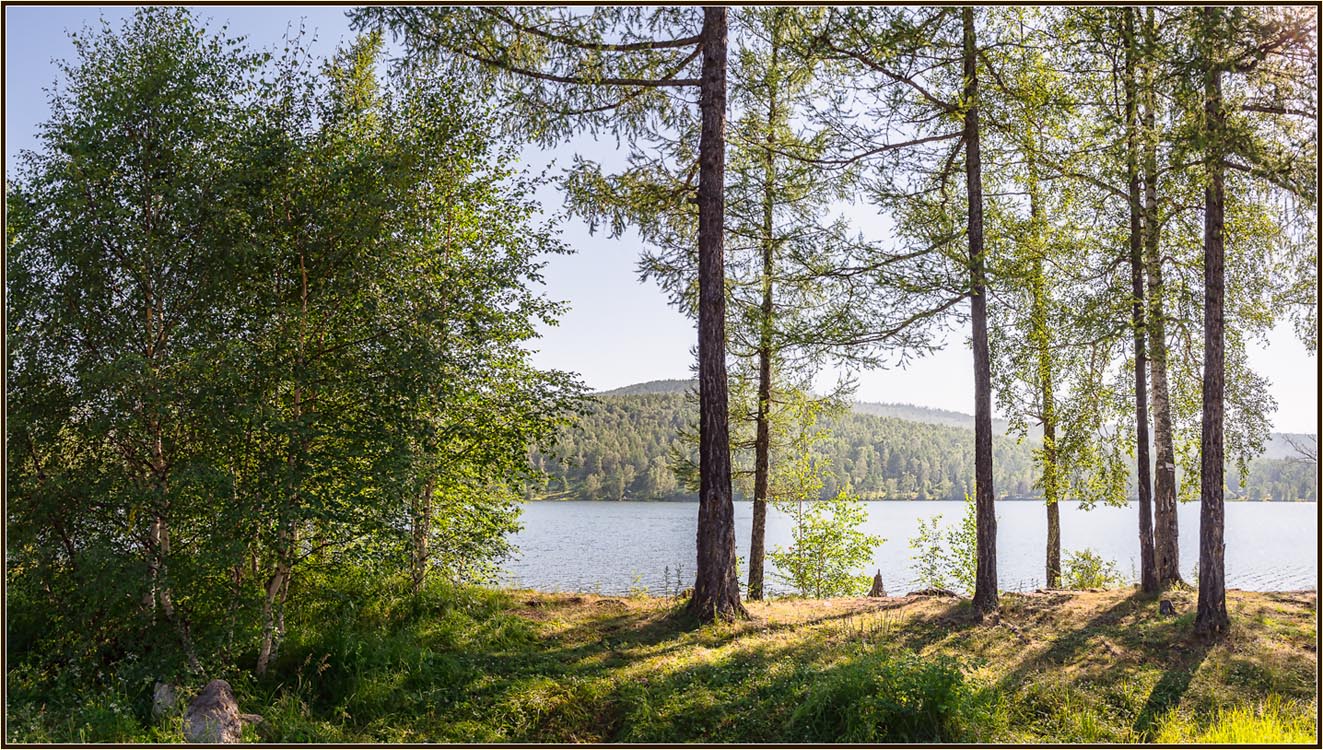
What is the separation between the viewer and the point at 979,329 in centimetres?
1052

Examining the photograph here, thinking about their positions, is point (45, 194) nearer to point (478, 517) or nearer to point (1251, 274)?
point (478, 517)

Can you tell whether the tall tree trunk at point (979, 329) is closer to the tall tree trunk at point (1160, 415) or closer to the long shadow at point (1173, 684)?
the long shadow at point (1173, 684)

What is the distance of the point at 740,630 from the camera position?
8.78 m

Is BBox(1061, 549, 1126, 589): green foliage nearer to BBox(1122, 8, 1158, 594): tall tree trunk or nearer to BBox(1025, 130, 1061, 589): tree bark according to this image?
BBox(1025, 130, 1061, 589): tree bark

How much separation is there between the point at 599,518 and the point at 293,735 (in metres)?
48.8

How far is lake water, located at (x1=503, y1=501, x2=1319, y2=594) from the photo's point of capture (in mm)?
23500

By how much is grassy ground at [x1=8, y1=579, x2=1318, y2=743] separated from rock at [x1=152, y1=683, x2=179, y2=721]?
12cm

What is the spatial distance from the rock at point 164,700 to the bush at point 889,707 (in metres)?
4.97

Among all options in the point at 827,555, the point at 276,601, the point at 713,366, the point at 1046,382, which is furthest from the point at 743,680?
the point at 827,555

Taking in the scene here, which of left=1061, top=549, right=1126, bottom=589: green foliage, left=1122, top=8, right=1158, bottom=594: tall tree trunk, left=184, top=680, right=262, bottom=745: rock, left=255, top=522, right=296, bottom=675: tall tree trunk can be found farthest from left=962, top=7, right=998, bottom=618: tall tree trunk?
left=184, top=680, right=262, bottom=745: rock

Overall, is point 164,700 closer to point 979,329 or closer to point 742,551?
point 979,329

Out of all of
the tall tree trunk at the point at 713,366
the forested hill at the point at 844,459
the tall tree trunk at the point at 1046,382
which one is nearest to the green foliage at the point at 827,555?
the tall tree trunk at the point at 1046,382

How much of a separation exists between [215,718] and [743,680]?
4.31m

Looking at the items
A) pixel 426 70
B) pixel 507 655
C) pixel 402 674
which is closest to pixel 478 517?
pixel 507 655
